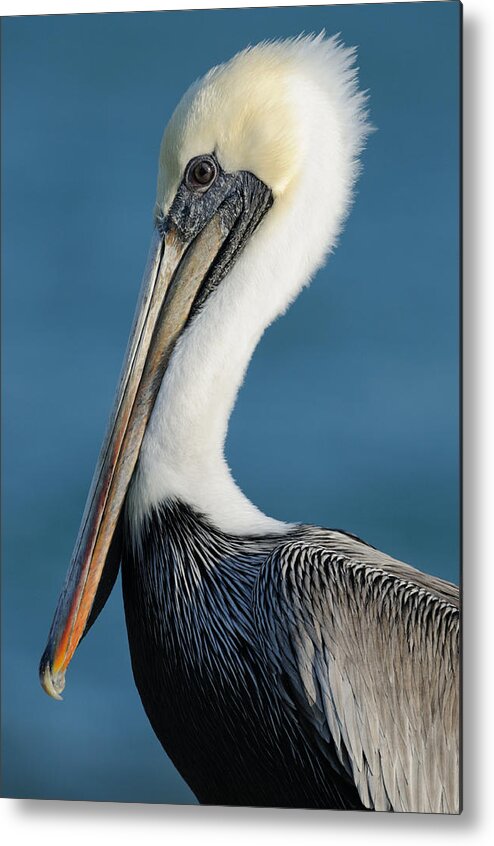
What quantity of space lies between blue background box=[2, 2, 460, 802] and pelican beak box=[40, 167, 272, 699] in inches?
1.7

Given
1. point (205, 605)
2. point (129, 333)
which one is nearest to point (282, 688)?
point (205, 605)

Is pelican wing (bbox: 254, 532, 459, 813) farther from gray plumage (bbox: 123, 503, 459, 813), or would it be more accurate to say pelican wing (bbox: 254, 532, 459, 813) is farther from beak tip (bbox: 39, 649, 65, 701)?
beak tip (bbox: 39, 649, 65, 701)

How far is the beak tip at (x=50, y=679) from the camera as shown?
95.0 inches

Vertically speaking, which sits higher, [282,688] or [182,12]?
[182,12]

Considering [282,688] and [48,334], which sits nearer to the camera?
[282,688]

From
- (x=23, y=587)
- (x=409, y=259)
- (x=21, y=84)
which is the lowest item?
(x=23, y=587)

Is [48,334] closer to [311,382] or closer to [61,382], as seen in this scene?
[61,382]

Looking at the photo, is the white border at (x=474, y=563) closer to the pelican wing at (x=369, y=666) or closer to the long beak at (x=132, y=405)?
the pelican wing at (x=369, y=666)

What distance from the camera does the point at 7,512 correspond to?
247 cm

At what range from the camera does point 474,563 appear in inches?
91.1

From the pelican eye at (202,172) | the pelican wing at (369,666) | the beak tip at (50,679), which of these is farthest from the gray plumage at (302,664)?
the pelican eye at (202,172)

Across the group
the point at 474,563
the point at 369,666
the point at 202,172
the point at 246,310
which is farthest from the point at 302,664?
the point at 202,172

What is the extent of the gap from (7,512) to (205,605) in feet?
1.42

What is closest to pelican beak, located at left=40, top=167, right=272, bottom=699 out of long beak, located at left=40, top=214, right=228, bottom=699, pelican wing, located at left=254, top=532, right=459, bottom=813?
long beak, located at left=40, top=214, right=228, bottom=699
